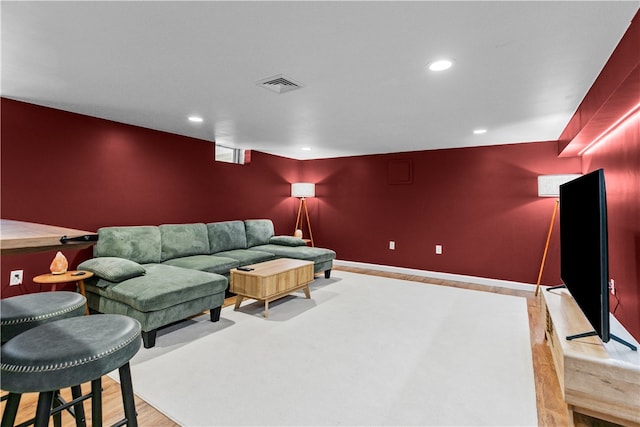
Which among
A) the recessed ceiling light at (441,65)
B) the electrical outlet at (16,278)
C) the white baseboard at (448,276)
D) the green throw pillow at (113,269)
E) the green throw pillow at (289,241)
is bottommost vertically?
the white baseboard at (448,276)

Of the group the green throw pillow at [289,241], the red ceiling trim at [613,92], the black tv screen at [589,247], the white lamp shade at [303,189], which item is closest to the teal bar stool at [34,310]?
the black tv screen at [589,247]

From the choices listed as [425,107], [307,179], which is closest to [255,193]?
[307,179]

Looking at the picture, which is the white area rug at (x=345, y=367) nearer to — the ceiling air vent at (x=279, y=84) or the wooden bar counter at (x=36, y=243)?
the wooden bar counter at (x=36, y=243)

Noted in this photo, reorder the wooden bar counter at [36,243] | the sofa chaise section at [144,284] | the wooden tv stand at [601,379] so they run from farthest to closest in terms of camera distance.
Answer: the sofa chaise section at [144,284] → the wooden tv stand at [601,379] → the wooden bar counter at [36,243]

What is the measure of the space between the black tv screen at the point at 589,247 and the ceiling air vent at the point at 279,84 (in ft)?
6.75

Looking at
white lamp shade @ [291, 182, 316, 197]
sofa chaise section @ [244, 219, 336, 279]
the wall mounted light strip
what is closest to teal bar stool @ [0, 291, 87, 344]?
sofa chaise section @ [244, 219, 336, 279]

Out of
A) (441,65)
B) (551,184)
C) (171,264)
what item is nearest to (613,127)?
(551,184)

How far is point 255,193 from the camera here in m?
5.63

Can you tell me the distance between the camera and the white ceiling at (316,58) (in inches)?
61.1

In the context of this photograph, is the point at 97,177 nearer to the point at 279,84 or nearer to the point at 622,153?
the point at 279,84

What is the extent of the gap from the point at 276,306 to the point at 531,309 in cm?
294

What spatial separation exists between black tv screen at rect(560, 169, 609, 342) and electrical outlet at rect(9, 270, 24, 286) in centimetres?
457

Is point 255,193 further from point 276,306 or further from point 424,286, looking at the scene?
point 424,286

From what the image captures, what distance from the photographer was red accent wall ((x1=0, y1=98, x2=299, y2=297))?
298 centimetres
